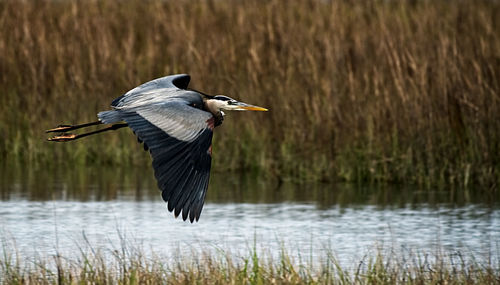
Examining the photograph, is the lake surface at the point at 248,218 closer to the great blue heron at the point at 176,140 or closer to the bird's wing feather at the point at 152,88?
the great blue heron at the point at 176,140

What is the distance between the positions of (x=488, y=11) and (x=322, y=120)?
162 inches

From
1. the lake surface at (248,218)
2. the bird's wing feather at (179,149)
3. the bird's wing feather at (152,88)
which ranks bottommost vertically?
the lake surface at (248,218)

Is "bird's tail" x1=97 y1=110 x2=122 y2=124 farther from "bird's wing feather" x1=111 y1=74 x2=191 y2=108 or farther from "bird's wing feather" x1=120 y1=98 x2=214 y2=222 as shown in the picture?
"bird's wing feather" x1=111 y1=74 x2=191 y2=108

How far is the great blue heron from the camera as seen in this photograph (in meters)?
5.39

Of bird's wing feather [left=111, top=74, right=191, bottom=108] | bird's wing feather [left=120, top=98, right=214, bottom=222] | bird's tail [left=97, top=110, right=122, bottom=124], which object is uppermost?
bird's wing feather [left=111, top=74, right=191, bottom=108]

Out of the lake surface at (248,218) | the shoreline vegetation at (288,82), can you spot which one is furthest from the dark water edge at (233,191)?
the shoreline vegetation at (288,82)

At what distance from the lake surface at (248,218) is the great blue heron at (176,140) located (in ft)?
2.38

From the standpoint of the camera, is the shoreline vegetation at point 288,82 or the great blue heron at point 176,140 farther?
Answer: the shoreline vegetation at point 288,82

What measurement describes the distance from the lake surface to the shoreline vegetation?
31cm

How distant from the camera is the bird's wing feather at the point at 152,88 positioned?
659cm

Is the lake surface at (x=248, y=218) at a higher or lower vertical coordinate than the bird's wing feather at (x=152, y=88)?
lower

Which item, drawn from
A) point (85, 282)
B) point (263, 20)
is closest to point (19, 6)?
point (263, 20)

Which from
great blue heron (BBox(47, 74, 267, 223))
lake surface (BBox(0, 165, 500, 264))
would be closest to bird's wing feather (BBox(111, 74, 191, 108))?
great blue heron (BBox(47, 74, 267, 223))

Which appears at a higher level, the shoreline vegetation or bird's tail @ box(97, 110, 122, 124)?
the shoreline vegetation
